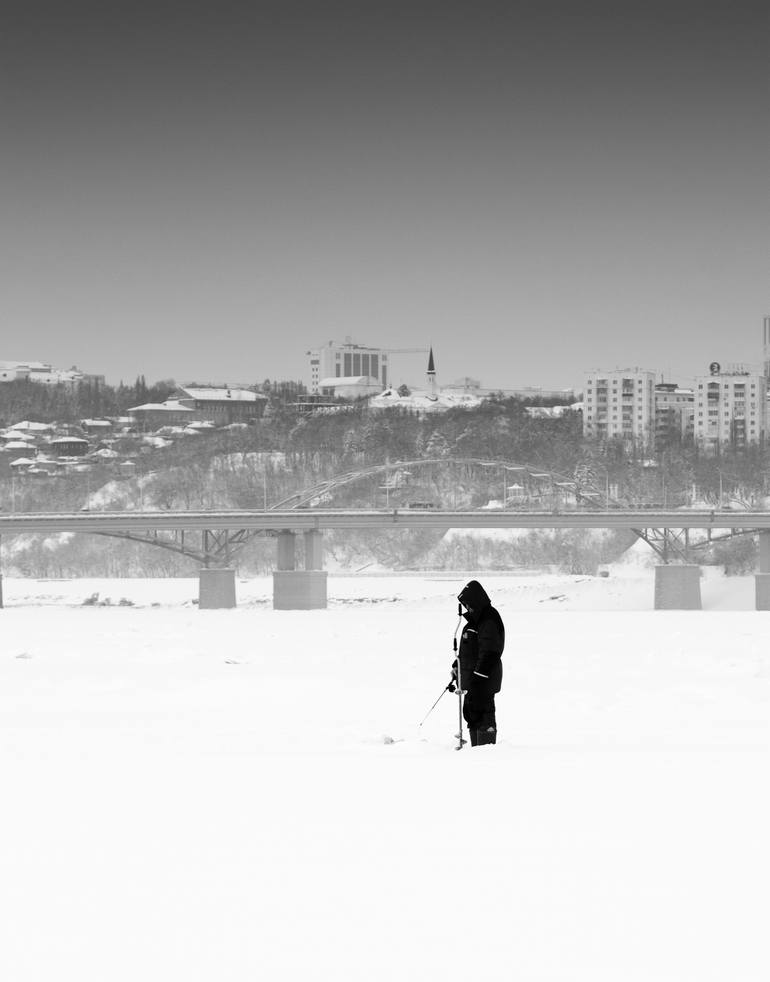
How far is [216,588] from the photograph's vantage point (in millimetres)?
85250

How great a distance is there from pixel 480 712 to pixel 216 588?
7343 cm

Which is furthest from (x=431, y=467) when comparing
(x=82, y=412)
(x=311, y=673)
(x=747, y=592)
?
(x=311, y=673)

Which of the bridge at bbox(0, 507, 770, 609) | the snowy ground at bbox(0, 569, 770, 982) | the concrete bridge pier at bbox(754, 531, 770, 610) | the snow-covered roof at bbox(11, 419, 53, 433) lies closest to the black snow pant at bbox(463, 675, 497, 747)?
the snowy ground at bbox(0, 569, 770, 982)

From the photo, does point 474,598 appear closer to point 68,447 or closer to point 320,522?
point 320,522

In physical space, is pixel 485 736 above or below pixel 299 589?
above

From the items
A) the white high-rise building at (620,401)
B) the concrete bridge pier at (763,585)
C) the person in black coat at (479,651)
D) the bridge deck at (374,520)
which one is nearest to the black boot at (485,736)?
the person in black coat at (479,651)

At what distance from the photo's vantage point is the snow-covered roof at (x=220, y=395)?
18975 centimetres

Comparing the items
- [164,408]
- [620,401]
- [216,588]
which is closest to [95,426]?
[164,408]

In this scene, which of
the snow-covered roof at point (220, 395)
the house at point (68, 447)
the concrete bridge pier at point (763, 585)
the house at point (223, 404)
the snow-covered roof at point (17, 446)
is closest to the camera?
the concrete bridge pier at point (763, 585)

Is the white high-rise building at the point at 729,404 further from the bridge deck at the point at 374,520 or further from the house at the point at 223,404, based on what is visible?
the bridge deck at the point at 374,520

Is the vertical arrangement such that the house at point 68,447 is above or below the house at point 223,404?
below

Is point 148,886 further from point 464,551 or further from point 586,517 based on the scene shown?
point 464,551

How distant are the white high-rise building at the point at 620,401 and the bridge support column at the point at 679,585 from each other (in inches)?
3755

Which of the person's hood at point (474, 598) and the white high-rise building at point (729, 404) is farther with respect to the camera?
the white high-rise building at point (729, 404)
